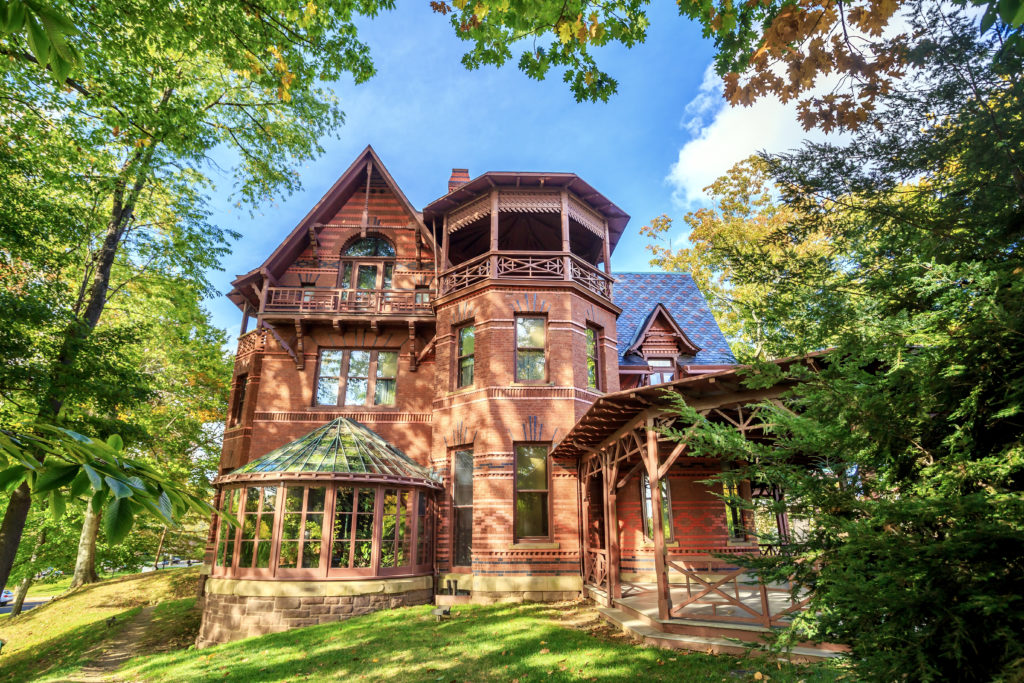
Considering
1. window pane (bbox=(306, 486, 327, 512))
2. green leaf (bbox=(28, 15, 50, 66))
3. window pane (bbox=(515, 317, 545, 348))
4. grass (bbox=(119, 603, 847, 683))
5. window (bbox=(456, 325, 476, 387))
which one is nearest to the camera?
green leaf (bbox=(28, 15, 50, 66))

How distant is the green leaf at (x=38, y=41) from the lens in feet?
7.43

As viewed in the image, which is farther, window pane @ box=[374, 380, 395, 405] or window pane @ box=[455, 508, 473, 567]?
window pane @ box=[374, 380, 395, 405]

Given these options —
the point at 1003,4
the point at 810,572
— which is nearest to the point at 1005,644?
the point at 810,572

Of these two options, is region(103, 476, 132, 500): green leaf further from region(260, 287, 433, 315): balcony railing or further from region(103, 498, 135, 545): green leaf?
region(260, 287, 433, 315): balcony railing

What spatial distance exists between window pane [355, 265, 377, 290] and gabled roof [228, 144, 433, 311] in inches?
94.5

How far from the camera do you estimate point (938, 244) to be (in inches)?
152

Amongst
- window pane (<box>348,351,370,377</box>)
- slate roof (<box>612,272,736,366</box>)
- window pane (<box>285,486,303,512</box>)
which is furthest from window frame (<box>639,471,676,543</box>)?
window pane (<box>348,351,370,377</box>)

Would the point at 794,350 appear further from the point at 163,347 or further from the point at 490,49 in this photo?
the point at 163,347

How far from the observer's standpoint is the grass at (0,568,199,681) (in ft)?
48.0

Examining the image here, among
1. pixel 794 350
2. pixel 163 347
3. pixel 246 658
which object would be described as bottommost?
pixel 246 658

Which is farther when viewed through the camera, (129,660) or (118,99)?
(129,660)

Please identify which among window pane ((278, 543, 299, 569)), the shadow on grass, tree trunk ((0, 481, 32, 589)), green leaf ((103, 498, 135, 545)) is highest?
green leaf ((103, 498, 135, 545))

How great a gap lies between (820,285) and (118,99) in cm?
1309

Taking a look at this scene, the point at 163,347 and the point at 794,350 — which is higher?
the point at 163,347
